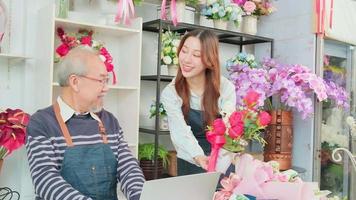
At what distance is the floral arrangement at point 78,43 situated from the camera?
2264mm

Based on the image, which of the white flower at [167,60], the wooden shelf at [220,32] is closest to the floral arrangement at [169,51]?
the white flower at [167,60]

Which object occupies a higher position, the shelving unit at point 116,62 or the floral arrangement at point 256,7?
the floral arrangement at point 256,7

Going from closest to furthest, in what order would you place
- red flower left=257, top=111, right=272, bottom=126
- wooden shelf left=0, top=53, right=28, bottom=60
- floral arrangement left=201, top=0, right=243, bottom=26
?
red flower left=257, top=111, right=272, bottom=126 < wooden shelf left=0, top=53, right=28, bottom=60 < floral arrangement left=201, top=0, right=243, bottom=26

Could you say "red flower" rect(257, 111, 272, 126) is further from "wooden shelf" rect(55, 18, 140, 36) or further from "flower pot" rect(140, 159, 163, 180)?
"flower pot" rect(140, 159, 163, 180)

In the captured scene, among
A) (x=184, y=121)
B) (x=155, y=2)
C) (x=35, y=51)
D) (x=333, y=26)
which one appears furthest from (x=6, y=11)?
(x=333, y=26)

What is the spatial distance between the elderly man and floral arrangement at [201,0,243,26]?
4.81 ft

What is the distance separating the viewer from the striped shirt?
1320mm

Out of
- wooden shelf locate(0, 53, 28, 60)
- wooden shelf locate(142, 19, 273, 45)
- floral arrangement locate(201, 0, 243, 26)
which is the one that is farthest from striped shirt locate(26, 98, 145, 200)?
floral arrangement locate(201, 0, 243, 26)

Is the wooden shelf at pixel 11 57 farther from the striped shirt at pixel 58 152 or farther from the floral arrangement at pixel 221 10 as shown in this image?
the floral arrangement at pixel 221 10

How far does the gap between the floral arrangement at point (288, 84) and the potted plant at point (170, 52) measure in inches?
19.7

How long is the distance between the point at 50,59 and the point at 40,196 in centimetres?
95

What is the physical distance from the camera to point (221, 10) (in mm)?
2787

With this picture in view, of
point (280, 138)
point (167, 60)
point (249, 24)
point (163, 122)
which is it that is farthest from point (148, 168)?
point (249, 24)

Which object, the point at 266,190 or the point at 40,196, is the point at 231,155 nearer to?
the point at 266,190
